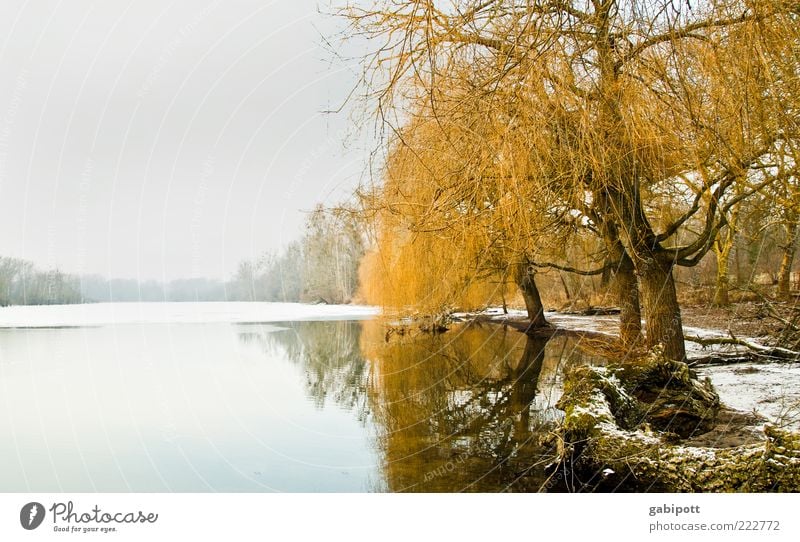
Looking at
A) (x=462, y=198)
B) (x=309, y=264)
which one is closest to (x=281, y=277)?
(x=309, y=264)

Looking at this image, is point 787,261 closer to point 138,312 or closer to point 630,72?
point 630,72

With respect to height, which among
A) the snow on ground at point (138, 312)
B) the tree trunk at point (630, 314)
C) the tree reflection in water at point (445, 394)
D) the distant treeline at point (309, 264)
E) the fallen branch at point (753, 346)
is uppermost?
the distant treeline at point (309, 264)

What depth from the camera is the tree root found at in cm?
234

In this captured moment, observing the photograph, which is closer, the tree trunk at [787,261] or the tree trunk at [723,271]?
the tree trunk at [787,261]

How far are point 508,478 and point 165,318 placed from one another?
3.57 metres

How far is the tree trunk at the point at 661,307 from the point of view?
405 cm

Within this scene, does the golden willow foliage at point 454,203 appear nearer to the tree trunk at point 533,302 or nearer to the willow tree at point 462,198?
the willow tree at point 462,198

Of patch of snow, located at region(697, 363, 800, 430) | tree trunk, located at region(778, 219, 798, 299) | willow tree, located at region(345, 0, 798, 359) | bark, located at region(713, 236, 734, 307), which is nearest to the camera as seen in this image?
willow tree, located at region(345, 0, 798, 359)

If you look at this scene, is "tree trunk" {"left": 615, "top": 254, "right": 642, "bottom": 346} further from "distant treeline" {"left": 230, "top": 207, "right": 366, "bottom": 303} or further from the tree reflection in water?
"distant treeline" {"left": 230, "top": 207, "right": 366, "bottom": 303}

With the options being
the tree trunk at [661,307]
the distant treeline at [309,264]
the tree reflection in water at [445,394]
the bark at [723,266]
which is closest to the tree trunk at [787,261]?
the bark at [723,266]

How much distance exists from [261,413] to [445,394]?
174 centimetres

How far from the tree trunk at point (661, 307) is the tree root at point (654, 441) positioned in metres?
0.24

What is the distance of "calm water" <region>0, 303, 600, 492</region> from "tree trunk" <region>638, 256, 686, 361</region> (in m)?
0.94

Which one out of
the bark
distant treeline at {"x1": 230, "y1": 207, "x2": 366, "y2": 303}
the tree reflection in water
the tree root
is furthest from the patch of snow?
distant treeline at {"x1": 230, "y1": 207, "x2": 366, "y2": 303}
